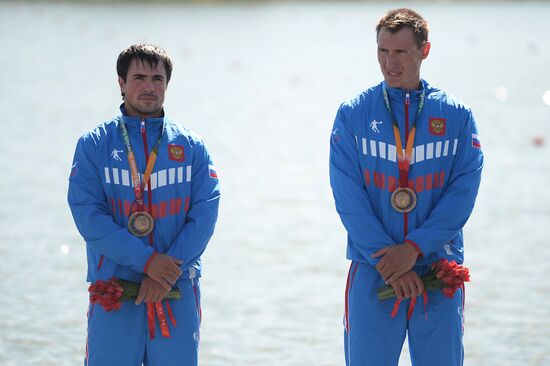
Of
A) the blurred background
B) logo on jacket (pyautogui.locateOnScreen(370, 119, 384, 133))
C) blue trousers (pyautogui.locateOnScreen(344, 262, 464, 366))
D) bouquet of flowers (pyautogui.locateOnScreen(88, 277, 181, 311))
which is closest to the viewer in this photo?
bouquet of flowers (pyautogui.locateOnScreen(88, 277, 181, 311))

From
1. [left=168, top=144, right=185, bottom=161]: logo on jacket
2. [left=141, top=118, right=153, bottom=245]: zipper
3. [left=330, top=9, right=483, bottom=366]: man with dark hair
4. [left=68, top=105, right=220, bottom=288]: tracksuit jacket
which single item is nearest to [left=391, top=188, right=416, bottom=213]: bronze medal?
[left=330, top=9, right=483, bottom=366]: man with dark hair

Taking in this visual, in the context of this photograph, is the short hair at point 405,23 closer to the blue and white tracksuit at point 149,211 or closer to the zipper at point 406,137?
the zipper at point 406,137

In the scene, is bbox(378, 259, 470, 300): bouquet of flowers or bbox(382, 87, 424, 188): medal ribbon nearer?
bbox(378, 259, 470, 300): bouquet of flowers

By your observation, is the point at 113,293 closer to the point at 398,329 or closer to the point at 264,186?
the point at 398,329

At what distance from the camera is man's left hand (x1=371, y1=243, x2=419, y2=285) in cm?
400

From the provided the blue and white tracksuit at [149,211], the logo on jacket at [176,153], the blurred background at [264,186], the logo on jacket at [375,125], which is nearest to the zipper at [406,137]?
the logo on jacket at [375,125]

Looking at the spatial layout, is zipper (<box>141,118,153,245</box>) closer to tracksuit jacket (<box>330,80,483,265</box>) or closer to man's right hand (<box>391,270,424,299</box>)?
tracksuit jacket (<box>330,80,483,265</box>)

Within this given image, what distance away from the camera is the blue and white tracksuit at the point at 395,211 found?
405cm

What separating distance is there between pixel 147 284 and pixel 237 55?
20.8 meters

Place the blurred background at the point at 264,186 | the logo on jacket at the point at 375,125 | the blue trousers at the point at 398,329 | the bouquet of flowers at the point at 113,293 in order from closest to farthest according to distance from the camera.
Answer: the bouquet of flowers at the point at 113,293 < the blue trousers at the point at 398,329 < the logo on jacket at the point at 375,125 < the blurred background at the point at 264,186

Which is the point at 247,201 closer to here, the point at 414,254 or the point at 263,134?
the point at 263,134

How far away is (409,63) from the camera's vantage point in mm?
4160

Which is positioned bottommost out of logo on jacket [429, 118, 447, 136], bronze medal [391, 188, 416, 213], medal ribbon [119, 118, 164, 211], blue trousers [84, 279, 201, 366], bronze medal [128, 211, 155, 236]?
blue trousers [84, 279, 201, 366]

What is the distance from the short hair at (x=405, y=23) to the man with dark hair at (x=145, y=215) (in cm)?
87
